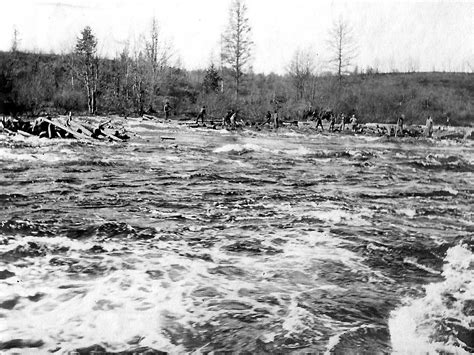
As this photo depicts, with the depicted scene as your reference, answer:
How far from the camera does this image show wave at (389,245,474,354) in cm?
331

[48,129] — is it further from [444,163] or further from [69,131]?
[444,163]

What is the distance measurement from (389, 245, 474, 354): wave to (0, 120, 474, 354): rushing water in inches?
0.6

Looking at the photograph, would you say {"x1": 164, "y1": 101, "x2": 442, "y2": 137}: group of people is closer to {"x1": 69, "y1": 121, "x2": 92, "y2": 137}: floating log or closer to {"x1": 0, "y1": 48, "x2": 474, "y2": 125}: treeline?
{"x1": 0, "y1": 48, "x2": 474, "y2": 125}: treeline

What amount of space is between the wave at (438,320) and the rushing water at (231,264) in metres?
0.02

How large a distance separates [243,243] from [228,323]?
2200 millimetres

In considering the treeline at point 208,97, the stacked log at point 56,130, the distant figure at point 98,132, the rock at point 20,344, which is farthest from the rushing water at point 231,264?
the treeline at point 208,97

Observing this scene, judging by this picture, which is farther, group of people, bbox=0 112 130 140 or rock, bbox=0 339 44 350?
group of people, bbox=0 112 130 140

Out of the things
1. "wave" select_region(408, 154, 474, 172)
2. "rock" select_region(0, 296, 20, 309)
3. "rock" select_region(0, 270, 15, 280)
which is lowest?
"rock" select_region(0, 296, 20, 309)

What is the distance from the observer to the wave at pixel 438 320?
3.31 metres

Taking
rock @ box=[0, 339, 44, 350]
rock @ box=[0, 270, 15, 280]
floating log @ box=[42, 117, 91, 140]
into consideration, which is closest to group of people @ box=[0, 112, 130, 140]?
floating log @ box=[42, 117, 91, 140]

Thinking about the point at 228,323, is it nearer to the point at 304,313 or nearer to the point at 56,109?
the point at 304,313

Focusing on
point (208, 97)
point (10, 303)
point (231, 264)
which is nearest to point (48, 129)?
point (231, 264)

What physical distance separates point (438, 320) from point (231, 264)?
2101 mm

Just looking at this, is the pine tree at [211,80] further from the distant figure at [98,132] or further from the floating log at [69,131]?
the floating log at [69,131]
